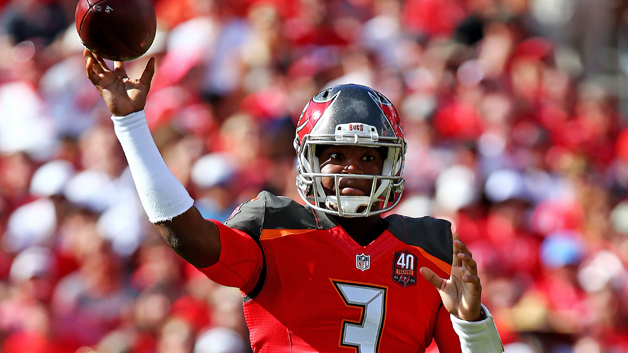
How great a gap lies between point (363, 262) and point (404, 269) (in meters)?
0.16

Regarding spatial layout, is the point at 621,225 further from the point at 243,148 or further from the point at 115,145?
the point at 115,145

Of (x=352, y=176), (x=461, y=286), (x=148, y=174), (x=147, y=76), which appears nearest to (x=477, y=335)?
(x=461, y=286)

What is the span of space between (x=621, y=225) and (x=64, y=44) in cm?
603

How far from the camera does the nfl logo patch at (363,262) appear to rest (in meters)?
2.83

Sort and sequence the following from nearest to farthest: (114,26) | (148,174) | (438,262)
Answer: (148,174)
(114,26)
(438,262)

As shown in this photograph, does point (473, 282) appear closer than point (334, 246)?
Yes

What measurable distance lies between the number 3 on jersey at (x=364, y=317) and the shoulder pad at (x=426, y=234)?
0.27 meters

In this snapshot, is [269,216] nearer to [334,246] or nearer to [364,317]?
[334,246]

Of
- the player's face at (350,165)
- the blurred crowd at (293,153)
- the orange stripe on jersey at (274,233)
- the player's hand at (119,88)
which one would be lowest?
the blurred crowd at (293,153)

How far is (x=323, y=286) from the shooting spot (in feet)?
9.11

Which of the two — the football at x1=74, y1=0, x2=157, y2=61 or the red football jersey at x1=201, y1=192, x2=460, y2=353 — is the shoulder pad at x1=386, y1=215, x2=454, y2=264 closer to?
the red football jersey at x1=201, y1=192, x2=460, y2=353

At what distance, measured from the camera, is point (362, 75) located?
290 inches

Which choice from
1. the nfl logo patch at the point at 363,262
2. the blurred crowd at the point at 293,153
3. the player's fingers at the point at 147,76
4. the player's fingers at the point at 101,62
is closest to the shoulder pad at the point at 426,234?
the nfl logo patch at the point at 363,262

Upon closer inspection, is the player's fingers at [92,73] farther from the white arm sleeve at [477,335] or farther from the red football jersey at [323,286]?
the white arm sleeve at [477,335]
